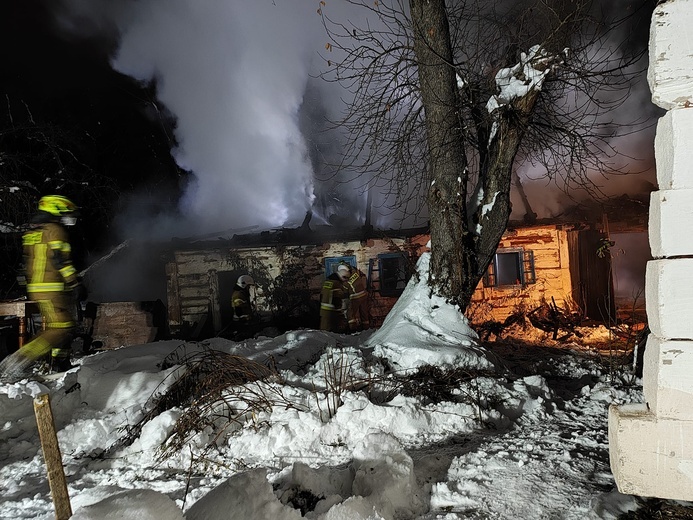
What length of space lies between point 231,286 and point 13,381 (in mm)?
11745

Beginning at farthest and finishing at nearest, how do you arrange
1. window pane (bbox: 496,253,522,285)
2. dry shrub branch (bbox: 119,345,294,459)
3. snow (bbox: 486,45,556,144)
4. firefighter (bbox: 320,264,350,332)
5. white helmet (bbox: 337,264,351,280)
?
window pane (bbox: 496,253,522,285), white helmet (bbox: 337,264,351,280), firefighter (bbox: 320,264,350,332), snow (bbox: 486,45,556,144), dry shrub branch (bbox: 119,345,294,459)

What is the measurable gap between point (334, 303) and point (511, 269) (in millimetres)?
7580

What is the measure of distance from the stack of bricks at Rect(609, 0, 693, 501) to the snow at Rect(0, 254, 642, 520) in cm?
24

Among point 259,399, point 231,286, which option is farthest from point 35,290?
point 231,286

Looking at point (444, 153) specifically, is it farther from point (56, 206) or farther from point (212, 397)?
point (56, 206)

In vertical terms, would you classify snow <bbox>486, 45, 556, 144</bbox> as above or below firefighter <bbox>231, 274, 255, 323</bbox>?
above

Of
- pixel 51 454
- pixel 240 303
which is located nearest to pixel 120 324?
pixel 240 303

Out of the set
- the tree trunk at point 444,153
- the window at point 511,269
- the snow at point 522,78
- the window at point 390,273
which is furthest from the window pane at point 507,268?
the snow at point 522,78

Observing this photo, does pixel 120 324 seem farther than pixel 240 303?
No

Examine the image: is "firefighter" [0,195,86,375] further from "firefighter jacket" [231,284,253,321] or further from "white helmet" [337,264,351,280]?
"firefighter jacket" [231,284,253,321]

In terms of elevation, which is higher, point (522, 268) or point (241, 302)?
point (522, 268)

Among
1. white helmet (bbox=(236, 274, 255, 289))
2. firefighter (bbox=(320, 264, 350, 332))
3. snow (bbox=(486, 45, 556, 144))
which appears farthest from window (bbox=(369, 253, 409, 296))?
snow (bbox=(486, 45, 556, 144))

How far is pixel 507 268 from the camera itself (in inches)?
562

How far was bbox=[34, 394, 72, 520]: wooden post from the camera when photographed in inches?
55.8
